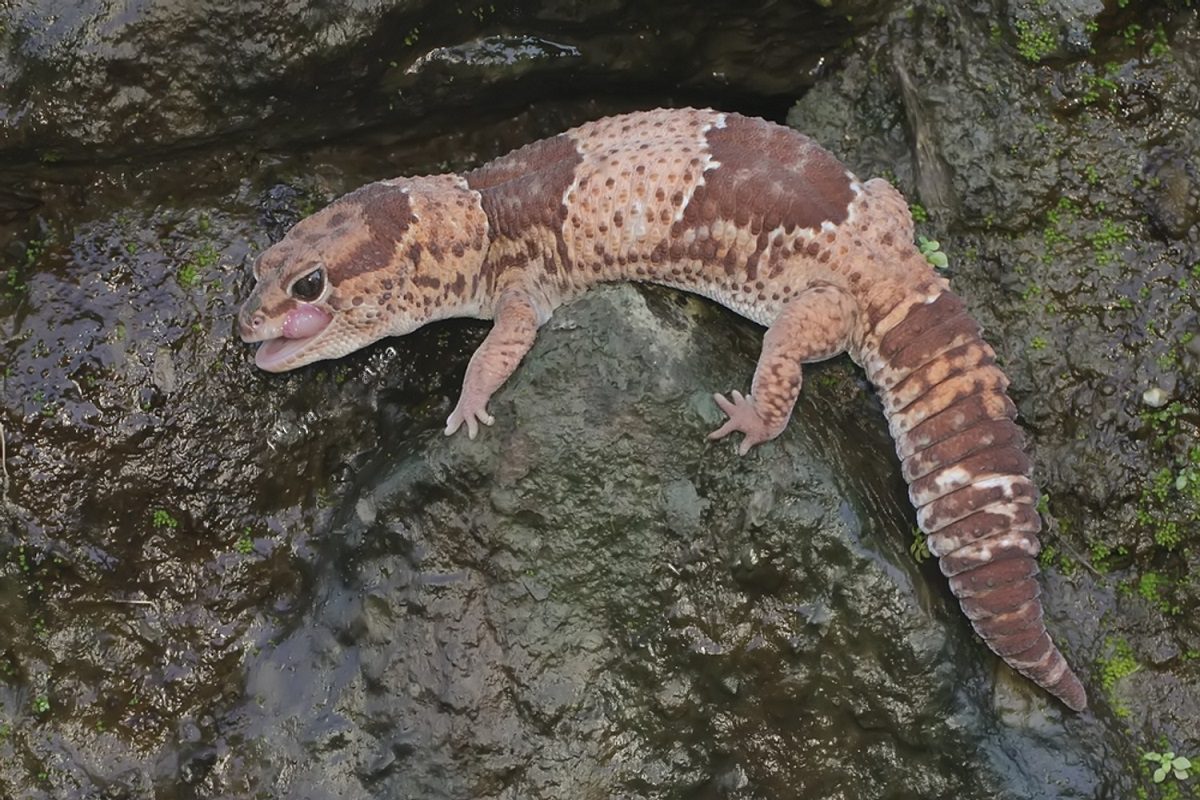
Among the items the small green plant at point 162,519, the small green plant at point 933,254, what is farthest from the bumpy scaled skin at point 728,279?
the small green plant at point 162,519

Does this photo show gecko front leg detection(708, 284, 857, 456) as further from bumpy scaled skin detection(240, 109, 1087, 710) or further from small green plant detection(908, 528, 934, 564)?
small green plant detection(908, 528, 934, 564)

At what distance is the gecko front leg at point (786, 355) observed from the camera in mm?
4188

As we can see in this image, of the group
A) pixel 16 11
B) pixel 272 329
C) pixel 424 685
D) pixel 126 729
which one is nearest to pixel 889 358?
pixel 424 685

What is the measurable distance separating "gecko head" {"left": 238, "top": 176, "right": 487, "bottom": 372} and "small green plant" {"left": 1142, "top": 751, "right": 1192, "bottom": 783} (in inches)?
154

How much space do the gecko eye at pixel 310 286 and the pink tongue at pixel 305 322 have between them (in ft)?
0.17

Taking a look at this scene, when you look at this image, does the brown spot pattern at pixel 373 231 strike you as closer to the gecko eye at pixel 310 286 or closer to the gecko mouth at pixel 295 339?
the gecko eye at pixel 310 286

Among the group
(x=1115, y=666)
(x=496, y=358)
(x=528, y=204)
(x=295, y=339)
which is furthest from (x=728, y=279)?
(x=1115, y=666)

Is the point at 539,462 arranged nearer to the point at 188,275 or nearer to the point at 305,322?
the point at 305,322

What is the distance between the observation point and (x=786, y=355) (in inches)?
172

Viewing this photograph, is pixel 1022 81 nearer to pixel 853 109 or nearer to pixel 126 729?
pixel 853 109

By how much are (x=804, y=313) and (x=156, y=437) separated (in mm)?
3108

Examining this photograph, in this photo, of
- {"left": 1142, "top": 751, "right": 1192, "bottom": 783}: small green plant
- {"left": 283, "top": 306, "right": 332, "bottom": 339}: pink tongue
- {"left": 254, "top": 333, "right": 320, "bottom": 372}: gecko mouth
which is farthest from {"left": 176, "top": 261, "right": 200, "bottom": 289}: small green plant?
{"left": 1142, "top": 751, "right": 1192, "bottom": 783}: small green plant

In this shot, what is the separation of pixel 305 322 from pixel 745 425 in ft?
6.82

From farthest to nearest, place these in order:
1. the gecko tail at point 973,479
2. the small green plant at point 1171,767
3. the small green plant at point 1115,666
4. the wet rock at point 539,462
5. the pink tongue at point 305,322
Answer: the pink tongue at point 305,322, the small green plant at point 1115,666, the small green plant at point 1171,767, the wet rock at point 539,462, the gecko tail at point 973,479
